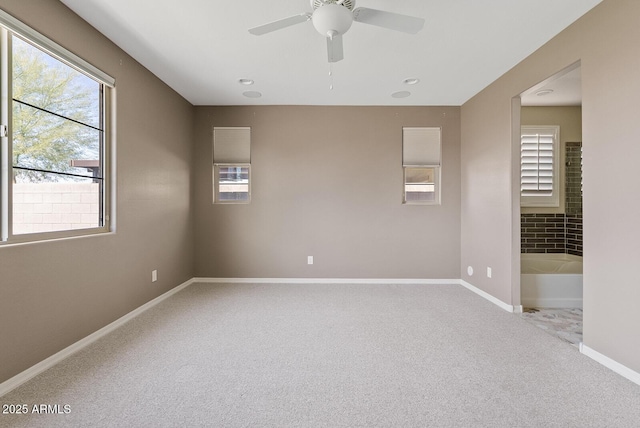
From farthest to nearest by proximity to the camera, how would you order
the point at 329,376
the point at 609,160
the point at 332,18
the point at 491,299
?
the point at 491,299 → the point at 609,160 → the point at 329,376 → the point at 332,18

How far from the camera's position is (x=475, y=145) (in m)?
3.95

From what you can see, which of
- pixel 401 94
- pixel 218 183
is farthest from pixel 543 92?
pixel 218 183

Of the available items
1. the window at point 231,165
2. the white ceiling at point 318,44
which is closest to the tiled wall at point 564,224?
the white ceiling at point 318,44

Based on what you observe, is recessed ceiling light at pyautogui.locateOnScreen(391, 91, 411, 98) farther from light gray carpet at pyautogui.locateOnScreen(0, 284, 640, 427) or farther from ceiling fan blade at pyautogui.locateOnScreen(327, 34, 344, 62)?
light gray carpet at pyautogui.locateOnScreen(0, 284, 640, 427)

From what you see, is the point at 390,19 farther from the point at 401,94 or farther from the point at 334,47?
the point at 401,94

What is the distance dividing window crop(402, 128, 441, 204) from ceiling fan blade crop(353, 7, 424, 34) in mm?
2583

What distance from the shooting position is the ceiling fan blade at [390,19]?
5.96ft

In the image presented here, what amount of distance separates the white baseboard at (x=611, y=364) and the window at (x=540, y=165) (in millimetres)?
2745

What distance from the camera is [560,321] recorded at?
2910 mm

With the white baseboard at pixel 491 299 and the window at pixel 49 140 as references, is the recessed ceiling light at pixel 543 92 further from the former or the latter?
the window at pixel 49 140

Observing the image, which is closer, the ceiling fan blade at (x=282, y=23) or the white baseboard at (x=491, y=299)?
the ceiling fan blade at (x=282, y=23)

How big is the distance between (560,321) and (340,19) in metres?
3.46

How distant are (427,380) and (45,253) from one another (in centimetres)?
278

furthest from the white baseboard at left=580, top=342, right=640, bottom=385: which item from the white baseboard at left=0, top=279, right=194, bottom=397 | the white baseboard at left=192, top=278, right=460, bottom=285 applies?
the white baseboard at left=0, top=279, right=194, bottom=397
